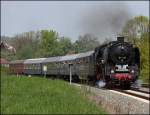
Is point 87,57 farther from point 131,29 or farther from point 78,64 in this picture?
point 131,29

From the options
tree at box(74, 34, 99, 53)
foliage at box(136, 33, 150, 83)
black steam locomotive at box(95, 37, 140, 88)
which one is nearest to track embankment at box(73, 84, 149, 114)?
black steam locomotive at box(95, 37, 140, 88)

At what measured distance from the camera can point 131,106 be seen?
→ 18719mm

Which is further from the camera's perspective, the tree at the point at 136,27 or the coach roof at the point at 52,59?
the coach roof at the point at 52,59

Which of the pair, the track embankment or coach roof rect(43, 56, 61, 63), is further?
coach roof rect(43, 56, 61, 63)

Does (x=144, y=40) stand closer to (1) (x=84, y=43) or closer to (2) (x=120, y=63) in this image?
(1) (x=84, y=43)

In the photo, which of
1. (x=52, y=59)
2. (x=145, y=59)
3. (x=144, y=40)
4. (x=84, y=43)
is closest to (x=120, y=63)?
(x=84, y=43)

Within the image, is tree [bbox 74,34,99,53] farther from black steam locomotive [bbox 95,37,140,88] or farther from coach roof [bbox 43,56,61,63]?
black steam locomotive [bbox 95,37,140,88]

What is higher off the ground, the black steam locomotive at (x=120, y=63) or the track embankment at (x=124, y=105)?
the black steam locomotive at (x=120, y=63)

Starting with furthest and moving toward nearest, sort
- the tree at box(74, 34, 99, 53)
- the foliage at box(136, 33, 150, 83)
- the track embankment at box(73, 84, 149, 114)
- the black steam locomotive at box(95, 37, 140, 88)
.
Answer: the foliage at box(136, 33, 150, 83), the tree at box(74, 34, 99, 53), the black steam locomotive at box(95, 37, 140, 88), the track embankment at box(73, 84, 149, 114)

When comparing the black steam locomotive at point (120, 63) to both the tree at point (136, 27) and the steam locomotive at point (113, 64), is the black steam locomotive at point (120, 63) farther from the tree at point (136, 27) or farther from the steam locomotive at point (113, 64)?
the tree at point (136, 27)

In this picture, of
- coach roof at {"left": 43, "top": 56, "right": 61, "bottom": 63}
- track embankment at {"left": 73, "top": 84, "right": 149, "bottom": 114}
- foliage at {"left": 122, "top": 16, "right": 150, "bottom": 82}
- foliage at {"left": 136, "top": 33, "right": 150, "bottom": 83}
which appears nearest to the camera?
track embankment at {"left": 73, "top": 84, "right": 149, "bottom": 114}

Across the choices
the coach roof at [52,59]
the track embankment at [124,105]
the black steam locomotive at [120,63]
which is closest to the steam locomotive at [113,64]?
the black steam locomotive at [120,63]

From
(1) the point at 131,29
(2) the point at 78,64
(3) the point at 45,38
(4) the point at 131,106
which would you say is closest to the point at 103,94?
(4) the point at 131,106

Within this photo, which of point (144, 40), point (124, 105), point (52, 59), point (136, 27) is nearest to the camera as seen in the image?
point (124, 105)
